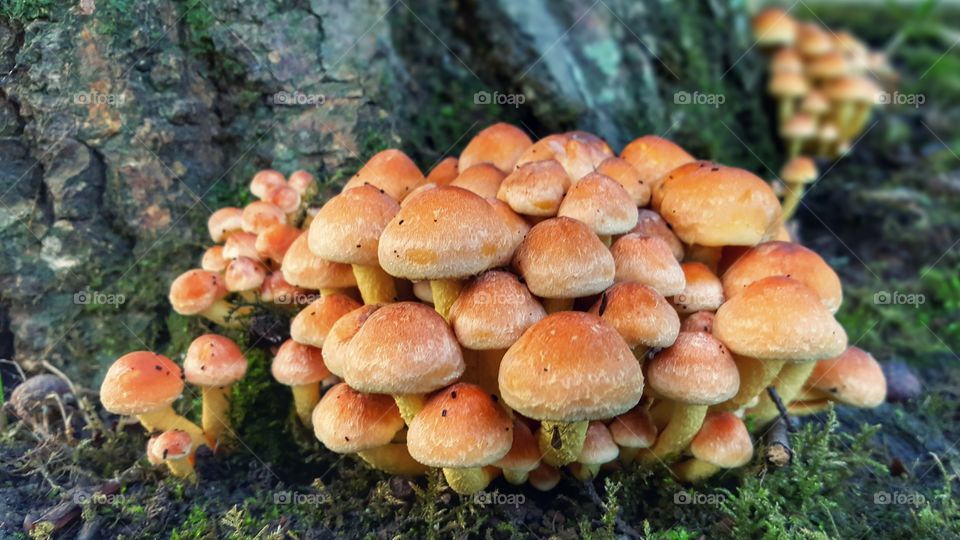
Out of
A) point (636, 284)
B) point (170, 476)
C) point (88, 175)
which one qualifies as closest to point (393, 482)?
point (170, 476)

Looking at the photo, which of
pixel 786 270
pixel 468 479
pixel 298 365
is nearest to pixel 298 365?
pixel 298 365

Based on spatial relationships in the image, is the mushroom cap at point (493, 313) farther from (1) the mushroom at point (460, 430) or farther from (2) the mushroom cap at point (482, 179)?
(2) the mushroom cap at point (482, 179)

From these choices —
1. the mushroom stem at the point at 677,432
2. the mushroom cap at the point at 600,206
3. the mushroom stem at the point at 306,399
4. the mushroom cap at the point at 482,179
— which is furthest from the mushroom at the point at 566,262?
the mushroom stem at the point at 306,399

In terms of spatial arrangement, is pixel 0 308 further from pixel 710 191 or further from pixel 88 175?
pixel 710 191

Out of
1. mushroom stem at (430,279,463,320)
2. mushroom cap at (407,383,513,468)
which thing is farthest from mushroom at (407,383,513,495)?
mushroom stem at (430,279,463,320)

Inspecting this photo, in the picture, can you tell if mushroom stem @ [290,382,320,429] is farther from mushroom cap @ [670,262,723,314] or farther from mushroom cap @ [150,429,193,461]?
mushroom cap @ [670,262,723,314]
